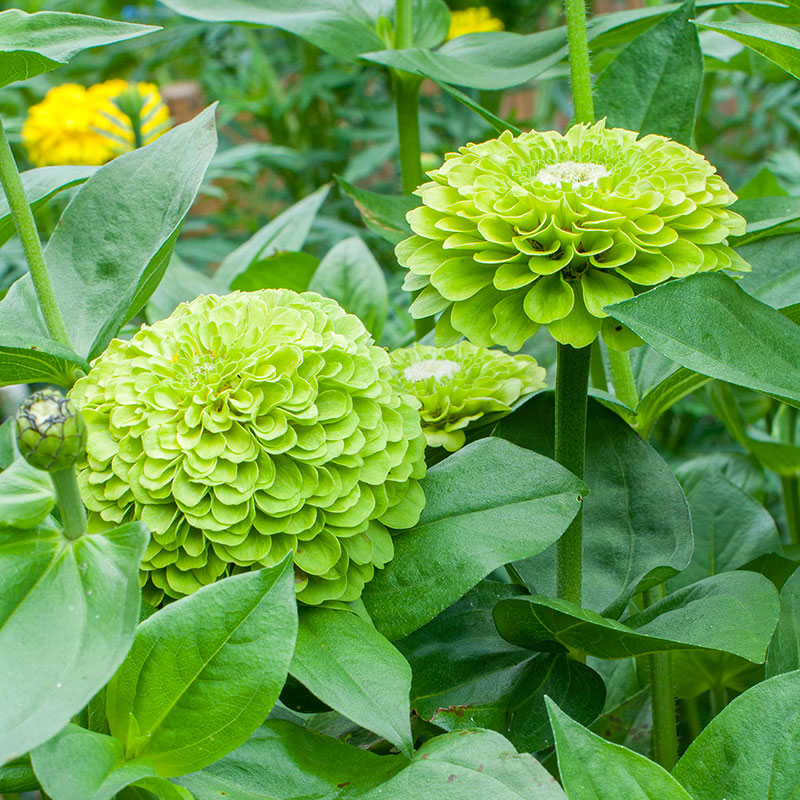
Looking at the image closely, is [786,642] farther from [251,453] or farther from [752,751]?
[251,453]

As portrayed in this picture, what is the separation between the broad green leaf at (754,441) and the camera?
65 centimetres

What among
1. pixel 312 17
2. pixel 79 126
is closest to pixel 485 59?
pixel 312 17

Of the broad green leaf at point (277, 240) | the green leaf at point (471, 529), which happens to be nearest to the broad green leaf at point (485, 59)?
the broad green leaf at point (277, 240)

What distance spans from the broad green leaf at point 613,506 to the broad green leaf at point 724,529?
3.9 inches

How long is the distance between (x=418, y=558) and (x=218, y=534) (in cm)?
9

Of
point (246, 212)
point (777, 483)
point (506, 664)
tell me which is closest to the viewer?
point (506, 664)

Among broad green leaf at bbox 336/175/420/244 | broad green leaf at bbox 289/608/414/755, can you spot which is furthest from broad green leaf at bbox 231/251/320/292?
broad green leaf at bbox 289/608/414/755

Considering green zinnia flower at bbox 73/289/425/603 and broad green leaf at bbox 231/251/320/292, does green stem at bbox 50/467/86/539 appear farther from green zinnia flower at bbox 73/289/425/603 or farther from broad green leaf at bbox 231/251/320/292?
broad green leaf at bbox 231/251/320/292

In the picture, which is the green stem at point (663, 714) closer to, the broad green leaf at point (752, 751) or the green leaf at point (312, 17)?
the broad green leaf at point (752, 751)

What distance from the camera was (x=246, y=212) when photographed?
1.66m


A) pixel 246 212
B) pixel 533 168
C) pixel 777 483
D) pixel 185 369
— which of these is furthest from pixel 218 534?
pixel 246 212

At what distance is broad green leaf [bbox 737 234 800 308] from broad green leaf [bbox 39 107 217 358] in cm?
28

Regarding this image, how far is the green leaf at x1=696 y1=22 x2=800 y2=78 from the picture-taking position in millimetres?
414

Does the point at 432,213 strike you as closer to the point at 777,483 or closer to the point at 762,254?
the point at 762,254
